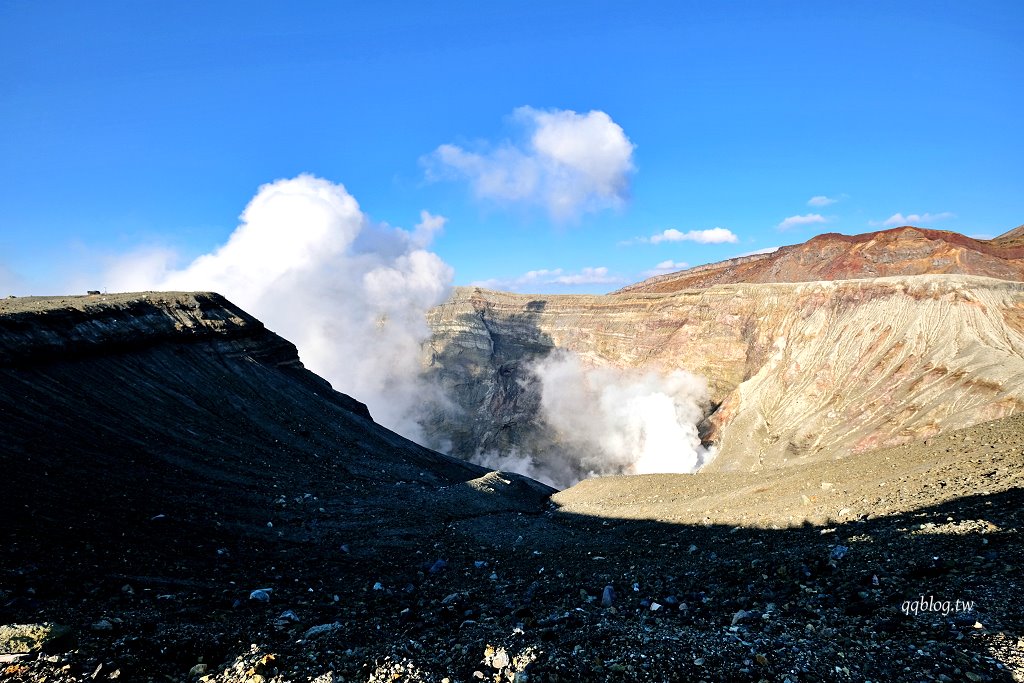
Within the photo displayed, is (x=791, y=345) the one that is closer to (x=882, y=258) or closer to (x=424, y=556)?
(x=882, y=258)

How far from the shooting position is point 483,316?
279 feet

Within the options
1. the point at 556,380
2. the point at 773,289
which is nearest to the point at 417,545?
the point at 773,289

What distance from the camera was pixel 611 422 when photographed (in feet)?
214

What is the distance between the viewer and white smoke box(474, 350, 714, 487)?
184 feet

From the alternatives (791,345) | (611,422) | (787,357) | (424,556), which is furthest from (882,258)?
(424,556)

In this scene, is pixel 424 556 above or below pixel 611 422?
below

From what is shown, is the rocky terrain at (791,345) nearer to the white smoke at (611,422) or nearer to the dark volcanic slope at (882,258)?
the dark volcanic slope at (882,258)

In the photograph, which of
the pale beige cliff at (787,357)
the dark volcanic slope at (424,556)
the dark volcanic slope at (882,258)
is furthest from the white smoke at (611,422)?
the dark volcanic slope at (424,556)

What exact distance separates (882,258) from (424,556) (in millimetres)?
75606

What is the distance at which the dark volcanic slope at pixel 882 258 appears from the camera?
6394cm

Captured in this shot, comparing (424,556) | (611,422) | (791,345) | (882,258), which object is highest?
(882,258)

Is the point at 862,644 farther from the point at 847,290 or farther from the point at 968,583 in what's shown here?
the point at 847,290

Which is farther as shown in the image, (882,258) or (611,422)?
(882,258)

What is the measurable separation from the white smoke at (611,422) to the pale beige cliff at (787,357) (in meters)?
1.84
